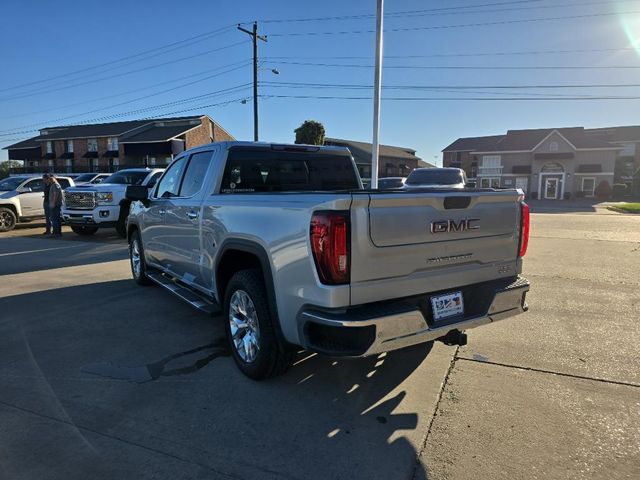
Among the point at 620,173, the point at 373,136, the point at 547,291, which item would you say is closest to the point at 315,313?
the point at 547,291

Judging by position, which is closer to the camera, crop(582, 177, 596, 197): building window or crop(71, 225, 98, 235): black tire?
crop(71, 225, 98, 235): black tire

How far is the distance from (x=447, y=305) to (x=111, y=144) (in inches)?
2110

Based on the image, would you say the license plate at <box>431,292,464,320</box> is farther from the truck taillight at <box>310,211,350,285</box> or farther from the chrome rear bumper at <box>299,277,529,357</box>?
the truck taillight at <box>310,211,350,285</box>

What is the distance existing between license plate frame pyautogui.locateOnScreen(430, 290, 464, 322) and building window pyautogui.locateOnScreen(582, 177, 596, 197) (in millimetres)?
53065

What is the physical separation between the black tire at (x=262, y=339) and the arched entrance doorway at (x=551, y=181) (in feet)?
172

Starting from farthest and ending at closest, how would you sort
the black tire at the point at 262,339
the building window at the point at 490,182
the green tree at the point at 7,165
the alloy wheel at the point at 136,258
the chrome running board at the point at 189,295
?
the green tree at the point at 7,165 → the building window at the point at 490,182 → the alloy wheel at the point at 136,258 → the chrome running board at the point at 189,295 → the black tire at the point at 262,339

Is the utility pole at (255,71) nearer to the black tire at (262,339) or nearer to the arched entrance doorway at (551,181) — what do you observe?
the black tire at (262,339)

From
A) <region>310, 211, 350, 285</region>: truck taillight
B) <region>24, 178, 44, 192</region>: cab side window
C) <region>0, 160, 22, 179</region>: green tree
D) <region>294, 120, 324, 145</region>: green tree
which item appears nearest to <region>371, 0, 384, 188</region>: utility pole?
<region>310, 211, 350, 285</region>: truck taillight

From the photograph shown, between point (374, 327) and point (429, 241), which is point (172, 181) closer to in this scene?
point (429, 241)

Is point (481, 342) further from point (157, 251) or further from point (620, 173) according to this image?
point (620, 173)

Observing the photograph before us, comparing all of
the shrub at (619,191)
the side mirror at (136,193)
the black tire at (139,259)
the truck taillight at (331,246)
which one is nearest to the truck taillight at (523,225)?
the truck taillight at (331,246)

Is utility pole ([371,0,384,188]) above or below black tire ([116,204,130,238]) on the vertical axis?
above

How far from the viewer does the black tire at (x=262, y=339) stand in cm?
335

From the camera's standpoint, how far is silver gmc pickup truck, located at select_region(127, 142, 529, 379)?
2.76 metres
